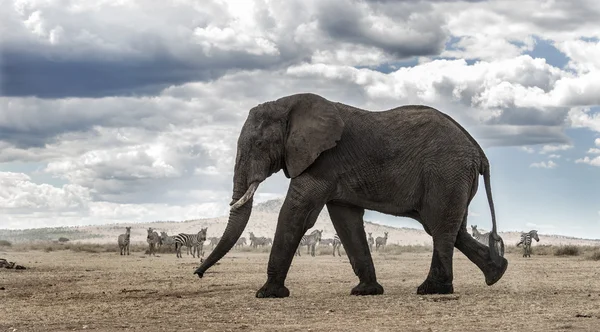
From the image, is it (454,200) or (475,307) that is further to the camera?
(454,200)

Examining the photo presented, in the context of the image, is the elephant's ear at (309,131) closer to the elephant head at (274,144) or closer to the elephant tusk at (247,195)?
the elephant head at (274,144)

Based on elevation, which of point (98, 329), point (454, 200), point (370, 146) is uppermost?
point (370, 146)

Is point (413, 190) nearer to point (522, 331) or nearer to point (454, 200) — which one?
point (454, 200)

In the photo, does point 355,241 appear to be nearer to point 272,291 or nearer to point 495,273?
point 272,291

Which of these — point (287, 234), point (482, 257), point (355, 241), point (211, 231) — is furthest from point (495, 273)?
point (211, 231)

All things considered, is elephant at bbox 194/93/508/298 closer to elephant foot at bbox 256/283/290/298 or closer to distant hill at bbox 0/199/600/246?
elephant foot at bbox 256/283/290/298

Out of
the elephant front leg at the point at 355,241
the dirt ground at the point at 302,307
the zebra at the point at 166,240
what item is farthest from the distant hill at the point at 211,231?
the elephant front leg at the point at 355,241

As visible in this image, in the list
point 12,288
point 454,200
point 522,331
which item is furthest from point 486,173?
point 12,288

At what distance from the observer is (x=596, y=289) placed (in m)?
14.9

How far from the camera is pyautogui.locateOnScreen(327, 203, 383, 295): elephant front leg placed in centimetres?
1422

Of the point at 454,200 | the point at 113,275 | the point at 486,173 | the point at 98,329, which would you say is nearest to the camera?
the point at 98,329

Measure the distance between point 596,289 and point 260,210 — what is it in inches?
5528

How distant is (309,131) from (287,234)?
66.5 inches

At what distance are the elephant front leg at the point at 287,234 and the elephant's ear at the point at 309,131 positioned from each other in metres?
0.51
